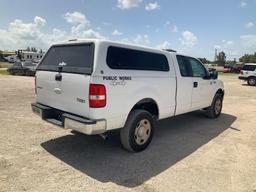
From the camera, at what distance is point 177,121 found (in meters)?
7.78

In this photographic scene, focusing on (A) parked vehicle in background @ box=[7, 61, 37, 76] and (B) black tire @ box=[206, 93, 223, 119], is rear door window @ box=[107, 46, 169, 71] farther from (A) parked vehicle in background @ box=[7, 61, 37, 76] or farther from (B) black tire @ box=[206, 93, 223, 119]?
(A) parked vehicle in background @ box=[7, 61, 37, 76]

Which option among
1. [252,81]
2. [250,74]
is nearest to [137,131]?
[252,81]

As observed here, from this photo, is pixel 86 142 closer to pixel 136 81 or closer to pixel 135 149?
pixel 135 149

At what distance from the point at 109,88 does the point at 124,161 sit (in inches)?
53.9

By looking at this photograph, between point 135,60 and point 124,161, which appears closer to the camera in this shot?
point 124,161

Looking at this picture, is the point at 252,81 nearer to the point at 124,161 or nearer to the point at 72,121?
the point at 124,161

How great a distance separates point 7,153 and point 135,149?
93.4 inches

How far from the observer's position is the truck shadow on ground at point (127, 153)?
4.12m

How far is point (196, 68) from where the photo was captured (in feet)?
22.9

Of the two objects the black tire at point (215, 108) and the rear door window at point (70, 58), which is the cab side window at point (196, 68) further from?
the rear door window at point (70, 58)

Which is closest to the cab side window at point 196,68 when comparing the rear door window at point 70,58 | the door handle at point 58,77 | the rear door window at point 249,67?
the rear door window at point 70,58

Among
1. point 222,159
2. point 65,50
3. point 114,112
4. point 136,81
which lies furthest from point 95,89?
point 222,159

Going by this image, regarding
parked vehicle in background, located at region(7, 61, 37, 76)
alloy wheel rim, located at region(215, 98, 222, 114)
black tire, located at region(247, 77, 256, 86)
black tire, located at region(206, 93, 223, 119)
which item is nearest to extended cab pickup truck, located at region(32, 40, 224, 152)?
black tire, located at region(206, 93, 223, 119)

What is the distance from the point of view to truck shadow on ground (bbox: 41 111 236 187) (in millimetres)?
4117
